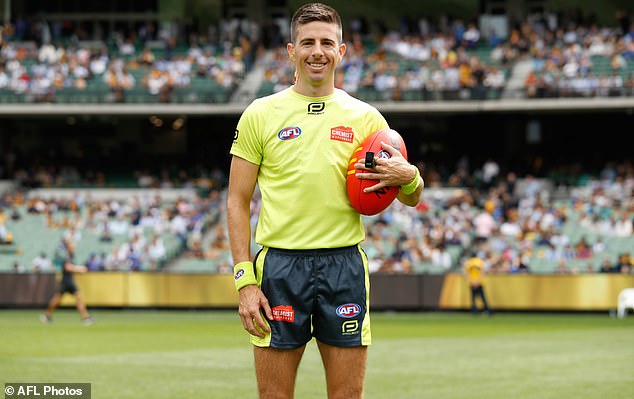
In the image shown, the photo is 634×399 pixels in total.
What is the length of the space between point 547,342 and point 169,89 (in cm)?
2331

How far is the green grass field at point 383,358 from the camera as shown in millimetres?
12602

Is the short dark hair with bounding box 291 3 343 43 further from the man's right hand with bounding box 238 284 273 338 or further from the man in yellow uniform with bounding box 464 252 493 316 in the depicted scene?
the man in yellow uniform with bounding box 464 252 493 316

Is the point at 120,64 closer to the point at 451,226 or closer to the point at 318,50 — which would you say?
the point at 451,226

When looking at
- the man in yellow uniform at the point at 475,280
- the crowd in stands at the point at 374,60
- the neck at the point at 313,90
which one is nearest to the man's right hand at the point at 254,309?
the neck at the point at 313,90

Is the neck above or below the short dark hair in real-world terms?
below

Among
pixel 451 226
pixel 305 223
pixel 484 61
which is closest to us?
pixel 305 223

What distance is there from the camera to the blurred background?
31422mm

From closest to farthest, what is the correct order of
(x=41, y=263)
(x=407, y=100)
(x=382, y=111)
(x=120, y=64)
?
(x=41, y=263), (x=407, y=100), (x=382, y=111), (x=120, y=64)

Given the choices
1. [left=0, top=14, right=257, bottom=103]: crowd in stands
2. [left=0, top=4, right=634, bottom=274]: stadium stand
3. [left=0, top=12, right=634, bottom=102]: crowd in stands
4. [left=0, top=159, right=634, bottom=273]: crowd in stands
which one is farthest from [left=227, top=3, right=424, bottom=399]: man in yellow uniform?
[left=0, top=14, right=257, bottom=103]: crowd in stands

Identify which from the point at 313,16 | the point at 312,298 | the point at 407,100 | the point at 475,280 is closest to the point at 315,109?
the point at 313,16

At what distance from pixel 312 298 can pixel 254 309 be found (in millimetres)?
287

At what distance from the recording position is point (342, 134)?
17.7ft

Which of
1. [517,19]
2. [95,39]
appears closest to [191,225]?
[95,39]

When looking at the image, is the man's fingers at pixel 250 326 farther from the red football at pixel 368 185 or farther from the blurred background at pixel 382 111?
the blurred background at pixel 382 111
